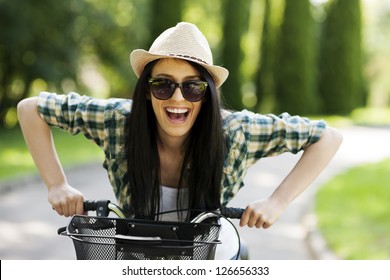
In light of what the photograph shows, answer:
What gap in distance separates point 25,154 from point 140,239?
39.0 ft

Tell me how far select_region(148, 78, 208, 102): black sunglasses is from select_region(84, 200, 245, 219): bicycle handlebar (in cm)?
43

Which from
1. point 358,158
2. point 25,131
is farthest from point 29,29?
point 25,131

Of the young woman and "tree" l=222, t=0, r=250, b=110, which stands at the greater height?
"tree" l=222, t=0, r=250, b=110

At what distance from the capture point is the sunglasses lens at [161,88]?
2342 mm

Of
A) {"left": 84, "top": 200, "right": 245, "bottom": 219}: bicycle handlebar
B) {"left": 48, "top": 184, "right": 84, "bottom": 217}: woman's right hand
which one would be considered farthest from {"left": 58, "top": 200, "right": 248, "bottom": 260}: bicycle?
{"left": 48, "top": 184, "right": 84, "bottom": 217}: woman's right hand

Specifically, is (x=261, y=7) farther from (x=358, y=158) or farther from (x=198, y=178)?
(x=198, y=178)

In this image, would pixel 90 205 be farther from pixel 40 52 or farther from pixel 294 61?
pixel 294 61

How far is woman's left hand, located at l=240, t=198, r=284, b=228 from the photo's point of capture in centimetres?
235

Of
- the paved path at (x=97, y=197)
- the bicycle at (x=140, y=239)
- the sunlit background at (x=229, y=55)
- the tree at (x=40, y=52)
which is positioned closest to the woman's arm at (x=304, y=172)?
the bicycle at (x=140, y=239)

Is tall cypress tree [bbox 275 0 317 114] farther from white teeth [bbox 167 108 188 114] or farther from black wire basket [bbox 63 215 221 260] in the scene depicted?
black wire basket [bbox 63 215 221 260]

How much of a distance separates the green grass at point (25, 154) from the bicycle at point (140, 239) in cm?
811

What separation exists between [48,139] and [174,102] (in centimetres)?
63

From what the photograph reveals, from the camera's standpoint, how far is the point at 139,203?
242 centimetres

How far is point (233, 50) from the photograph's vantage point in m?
24.6
